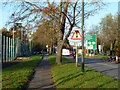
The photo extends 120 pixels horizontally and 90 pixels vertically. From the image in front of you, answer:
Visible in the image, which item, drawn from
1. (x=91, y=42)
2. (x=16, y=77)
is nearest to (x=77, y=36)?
(x=91, y=42)

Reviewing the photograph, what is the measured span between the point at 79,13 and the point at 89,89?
11.9 meters

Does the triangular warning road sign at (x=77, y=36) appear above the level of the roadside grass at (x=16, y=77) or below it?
above

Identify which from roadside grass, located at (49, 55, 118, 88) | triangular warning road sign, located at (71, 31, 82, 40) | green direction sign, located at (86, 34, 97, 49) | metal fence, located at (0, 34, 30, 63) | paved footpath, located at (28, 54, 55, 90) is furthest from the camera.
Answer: metal fence, located at (0, 34, 30, 63)

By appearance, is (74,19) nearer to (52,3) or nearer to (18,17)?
(52,3)

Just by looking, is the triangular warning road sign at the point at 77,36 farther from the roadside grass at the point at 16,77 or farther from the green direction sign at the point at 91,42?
the roadside grass at the point at 16,77

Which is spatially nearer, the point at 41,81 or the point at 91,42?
the point at 41,81

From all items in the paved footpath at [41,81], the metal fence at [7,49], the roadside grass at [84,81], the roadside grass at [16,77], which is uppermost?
the metal fence at [7,49]

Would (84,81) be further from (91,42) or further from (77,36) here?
(91,42)

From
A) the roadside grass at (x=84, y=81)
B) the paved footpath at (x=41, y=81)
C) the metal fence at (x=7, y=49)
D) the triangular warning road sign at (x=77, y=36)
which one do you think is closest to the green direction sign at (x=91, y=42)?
the triangular warning road sign at (x=77, y=36)

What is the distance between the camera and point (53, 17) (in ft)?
54.9

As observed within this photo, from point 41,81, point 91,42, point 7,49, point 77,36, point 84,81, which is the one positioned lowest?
point 41,81

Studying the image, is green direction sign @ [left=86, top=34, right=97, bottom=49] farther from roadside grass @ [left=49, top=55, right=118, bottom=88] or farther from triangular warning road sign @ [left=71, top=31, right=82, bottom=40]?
roadside grass @ [left=49, top=55, right=118, bottom=88]

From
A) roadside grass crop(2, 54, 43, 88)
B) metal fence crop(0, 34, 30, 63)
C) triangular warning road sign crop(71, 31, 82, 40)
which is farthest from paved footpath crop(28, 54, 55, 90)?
metal fence crop(0, 34, 30, 63)

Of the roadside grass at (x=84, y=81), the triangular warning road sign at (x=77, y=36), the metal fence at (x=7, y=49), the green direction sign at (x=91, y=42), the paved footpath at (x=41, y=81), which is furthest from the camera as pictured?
the metal fence at (x=7, y=49)
